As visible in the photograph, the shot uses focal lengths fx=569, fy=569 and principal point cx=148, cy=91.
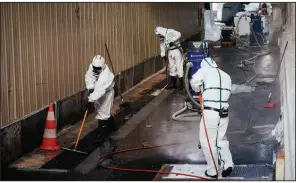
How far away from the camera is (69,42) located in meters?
13.1

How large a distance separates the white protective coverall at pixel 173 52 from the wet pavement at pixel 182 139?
73cm

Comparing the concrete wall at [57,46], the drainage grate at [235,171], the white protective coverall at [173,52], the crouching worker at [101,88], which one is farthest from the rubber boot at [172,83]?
the drainage grate at [235,171]

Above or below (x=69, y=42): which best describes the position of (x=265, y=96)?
below

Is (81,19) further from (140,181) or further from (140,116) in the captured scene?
(140,181)

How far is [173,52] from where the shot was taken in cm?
1723

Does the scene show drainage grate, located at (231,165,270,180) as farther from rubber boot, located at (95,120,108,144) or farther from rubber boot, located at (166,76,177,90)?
rubber boot, located at (166,76,177,90)

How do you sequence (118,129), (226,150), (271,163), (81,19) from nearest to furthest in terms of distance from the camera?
(226,150) < (271,163) < (118,129) < (81,19)

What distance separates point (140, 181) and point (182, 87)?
8955 mm

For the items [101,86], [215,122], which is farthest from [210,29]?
[215,122]

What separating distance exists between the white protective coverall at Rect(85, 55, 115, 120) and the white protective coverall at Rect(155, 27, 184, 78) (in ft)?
19.1

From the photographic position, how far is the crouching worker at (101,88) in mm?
11289

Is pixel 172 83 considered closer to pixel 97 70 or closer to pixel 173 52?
pixel 173 52

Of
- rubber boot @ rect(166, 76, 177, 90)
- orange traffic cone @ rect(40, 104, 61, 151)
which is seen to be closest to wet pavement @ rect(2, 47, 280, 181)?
orange traffic cone @ rect(40, 104, 61, 151)

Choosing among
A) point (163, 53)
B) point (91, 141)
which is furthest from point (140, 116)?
point (163, 53)
